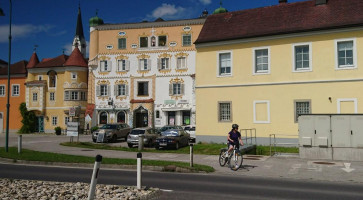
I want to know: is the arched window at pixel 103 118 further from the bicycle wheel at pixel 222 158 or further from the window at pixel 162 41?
the bicycle wheel at pixel 222 158

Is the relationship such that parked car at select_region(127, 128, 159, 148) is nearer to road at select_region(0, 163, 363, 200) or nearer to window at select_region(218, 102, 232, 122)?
window at select_region(218, 102, 232, 122)

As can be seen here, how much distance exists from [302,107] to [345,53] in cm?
445

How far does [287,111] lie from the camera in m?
23.4

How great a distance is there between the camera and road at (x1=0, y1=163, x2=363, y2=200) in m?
9.56

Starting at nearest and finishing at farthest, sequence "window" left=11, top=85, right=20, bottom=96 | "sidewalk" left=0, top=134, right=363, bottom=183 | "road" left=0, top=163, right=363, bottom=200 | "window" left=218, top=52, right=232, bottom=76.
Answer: "road" left=0, top=163, right=363, bottom=200 → "sidewalk" left=0, top=134, right=363, bottom=183 → "window" left=218, top=52, right=232, bottom=76 → "window" left=11, top=85, right=20, bottom=96

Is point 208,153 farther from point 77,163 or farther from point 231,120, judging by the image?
point 77,163

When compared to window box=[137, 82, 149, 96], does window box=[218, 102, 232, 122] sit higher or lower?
lower

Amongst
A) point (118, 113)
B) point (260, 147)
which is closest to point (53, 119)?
point (118, 113)

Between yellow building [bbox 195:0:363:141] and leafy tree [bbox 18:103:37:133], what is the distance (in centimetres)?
3209

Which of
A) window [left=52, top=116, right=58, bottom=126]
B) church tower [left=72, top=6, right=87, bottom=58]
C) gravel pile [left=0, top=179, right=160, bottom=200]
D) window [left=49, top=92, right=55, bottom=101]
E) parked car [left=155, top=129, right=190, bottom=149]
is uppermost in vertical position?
church tower [left=72, top=6, right=87, bottom=58]

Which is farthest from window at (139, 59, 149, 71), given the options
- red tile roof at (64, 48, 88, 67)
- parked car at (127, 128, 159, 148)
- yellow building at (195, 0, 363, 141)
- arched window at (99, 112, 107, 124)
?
parked car at (127, 128, 159, 148)

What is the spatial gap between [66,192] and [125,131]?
23736mm

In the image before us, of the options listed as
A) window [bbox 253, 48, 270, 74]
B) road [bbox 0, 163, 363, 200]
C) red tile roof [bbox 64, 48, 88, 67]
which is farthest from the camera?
red tile roof [bbox 64, 48, 88, 67]

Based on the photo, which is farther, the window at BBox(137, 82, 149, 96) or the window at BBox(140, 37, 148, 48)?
the window at BBox(140, 37, 148, 48)
